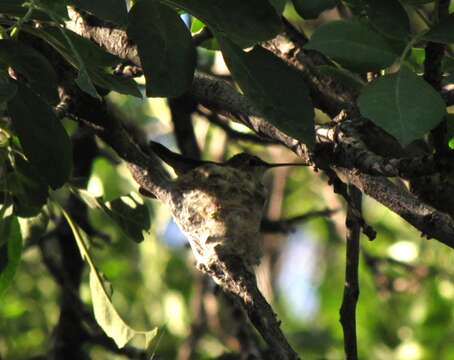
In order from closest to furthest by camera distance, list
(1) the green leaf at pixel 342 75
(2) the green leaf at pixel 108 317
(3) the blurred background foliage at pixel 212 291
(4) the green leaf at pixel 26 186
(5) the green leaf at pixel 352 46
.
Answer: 1. (5) the green leaf at pixel 352 46
2. (1) the green leaf at pixel 342 75
3. (4) the green leaf at pixel 26 186
4. (2) the green leaf at pixel 108 317
5. (3) the blurred background foliage at pixel 212 291

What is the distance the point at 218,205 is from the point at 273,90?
44 cm

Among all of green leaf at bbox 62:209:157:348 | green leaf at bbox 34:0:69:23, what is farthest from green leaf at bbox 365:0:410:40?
green leaf at bbox 62:209:157:348

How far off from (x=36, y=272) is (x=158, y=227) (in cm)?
44

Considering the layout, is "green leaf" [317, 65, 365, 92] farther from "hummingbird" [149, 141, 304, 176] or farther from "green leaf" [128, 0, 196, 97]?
"hummingbird" [149, 141, 304, 176]

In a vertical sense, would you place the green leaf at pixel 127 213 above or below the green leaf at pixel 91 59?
below

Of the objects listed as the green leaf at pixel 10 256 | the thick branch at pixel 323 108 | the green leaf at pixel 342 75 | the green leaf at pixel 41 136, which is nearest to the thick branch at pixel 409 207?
the thick branch at pixel 323 108

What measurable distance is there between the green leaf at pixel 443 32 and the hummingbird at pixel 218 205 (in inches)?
17.0

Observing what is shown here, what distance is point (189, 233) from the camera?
4.33 feet

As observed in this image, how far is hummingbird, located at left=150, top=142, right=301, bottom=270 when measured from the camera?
4.24 feet

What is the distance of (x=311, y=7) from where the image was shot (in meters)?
0.99

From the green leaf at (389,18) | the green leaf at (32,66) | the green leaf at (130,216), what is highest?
the green leaf at (389,18)

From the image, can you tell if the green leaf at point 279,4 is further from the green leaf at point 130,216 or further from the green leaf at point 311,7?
the green leaf at point 130,216

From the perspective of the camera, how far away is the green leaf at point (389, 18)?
3.19 feet

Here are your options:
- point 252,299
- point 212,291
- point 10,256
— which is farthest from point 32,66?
point 212,291
